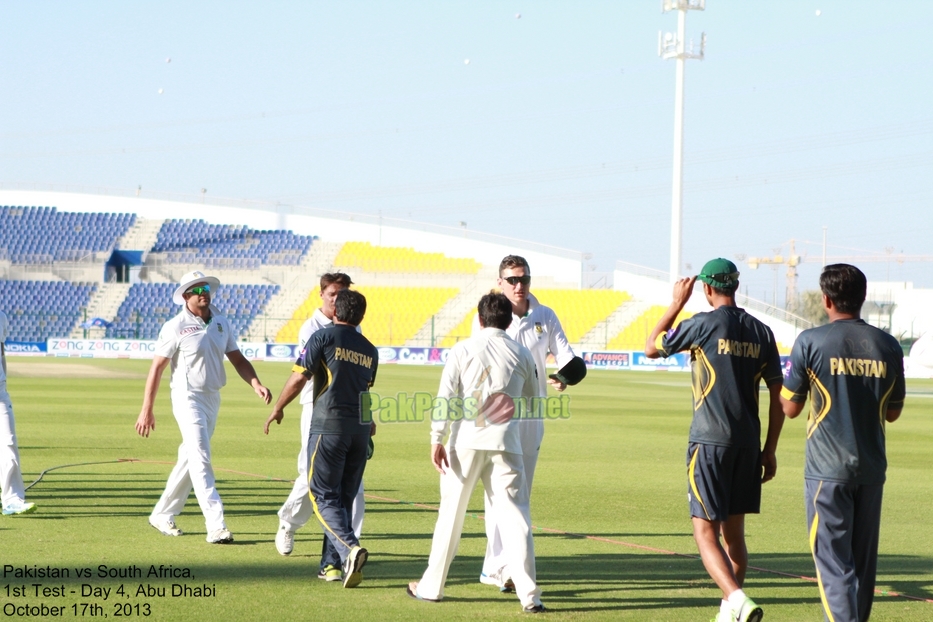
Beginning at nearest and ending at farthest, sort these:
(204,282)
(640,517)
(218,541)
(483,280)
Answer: (218,541), (204,282), (640,517), (483,280)

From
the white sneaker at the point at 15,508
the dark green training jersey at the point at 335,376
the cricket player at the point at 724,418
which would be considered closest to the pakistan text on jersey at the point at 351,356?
the dark green training jersey at the point at 335,376


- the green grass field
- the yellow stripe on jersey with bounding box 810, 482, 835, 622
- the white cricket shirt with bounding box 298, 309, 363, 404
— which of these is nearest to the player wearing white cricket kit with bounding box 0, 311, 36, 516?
the green grass field

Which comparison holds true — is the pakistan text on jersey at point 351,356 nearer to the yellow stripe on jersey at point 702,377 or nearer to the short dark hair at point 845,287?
the yellow stripe on jersey at point 702,377

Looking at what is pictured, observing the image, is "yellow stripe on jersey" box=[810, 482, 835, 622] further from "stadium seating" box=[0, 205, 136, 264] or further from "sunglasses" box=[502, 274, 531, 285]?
"stadium seating" box=[0, 205, 136, 264]

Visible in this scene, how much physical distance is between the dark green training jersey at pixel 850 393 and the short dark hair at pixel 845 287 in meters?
0.10

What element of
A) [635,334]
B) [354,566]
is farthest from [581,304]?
[354,566]

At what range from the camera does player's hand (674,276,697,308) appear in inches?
229

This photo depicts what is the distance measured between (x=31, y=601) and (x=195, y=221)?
63.9 metres

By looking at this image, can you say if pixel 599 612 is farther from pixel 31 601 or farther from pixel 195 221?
pixel 195 221

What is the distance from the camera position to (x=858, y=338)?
204 inches

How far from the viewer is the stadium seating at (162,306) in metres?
55.0

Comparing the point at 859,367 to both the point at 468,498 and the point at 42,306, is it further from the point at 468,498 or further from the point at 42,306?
the point at 42,306

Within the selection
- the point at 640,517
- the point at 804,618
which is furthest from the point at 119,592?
the point at 640,517

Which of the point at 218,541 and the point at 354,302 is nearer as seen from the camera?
the point at 354,302
